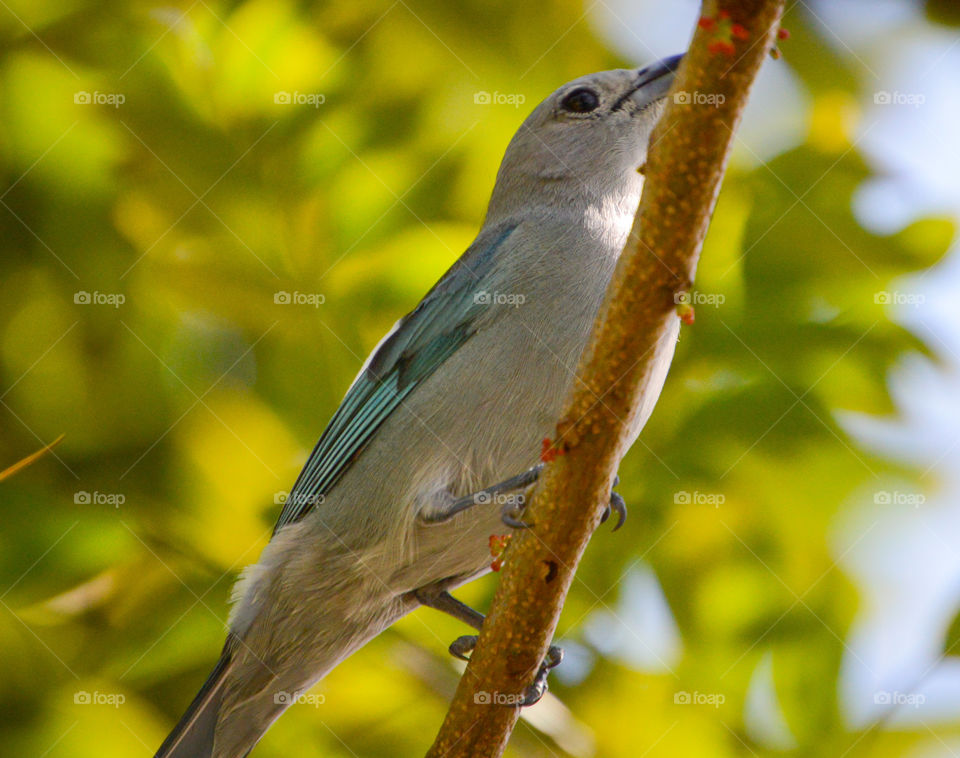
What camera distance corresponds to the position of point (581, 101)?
4.13 metres

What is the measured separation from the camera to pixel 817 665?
13.5ft

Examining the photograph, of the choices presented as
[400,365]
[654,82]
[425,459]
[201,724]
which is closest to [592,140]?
[654,82]

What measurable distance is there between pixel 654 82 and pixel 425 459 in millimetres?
1757

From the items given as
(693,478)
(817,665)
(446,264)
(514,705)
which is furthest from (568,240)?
(817,665)

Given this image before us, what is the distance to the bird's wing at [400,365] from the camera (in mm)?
3635

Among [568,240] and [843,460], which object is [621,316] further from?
[843,460]

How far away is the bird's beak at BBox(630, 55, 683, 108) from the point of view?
3979 mm

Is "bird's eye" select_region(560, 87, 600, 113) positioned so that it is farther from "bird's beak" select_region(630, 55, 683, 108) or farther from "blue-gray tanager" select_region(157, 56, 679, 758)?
"blue-gray tanager" select_region(157, 56, 679, 758)

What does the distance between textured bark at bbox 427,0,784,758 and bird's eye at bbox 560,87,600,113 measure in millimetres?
2052

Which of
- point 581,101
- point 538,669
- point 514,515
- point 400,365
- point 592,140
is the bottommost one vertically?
point 538,669

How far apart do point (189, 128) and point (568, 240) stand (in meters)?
1.89

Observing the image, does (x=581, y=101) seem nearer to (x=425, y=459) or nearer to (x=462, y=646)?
(x=425, y=459)

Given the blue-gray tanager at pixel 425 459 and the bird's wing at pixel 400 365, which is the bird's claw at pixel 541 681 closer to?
the blue-gray tanager at pixel 425 459

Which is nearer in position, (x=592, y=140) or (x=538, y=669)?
(x=538, y=669)
